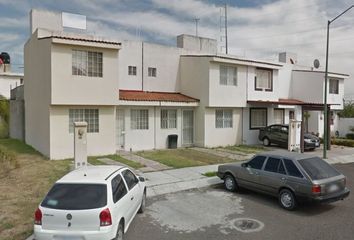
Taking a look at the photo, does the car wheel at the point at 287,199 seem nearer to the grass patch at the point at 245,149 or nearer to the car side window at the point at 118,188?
the car side window at the point at 118,188

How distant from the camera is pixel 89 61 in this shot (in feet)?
53.0

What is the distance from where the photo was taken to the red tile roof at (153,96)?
1848 centimetres

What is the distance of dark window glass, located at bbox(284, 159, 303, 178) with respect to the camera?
892 centimetres

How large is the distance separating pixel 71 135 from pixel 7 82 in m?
33.0

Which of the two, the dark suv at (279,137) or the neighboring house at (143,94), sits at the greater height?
the neighboring house at (143,94)

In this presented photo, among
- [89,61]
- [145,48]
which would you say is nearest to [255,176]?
[89,61]

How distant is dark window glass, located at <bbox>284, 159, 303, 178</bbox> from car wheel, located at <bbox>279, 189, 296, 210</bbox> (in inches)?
19.9

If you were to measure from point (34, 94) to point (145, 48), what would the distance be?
7.41m

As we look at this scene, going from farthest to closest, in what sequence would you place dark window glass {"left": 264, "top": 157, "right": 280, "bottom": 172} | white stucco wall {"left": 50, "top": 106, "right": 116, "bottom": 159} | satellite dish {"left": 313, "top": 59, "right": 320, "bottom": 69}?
satellite dish {"left": 313, "top": 59, "right": 320, "bottom": 69}
white stucco wall {"left": 50, "top": 106, "right": 116, "bottom": 159}
dark window glass {"left": 264, "top": 157, "right": 280, "bottom": 172}

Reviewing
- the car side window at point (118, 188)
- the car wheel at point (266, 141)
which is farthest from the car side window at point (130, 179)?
the car wheel at point (266, 141)

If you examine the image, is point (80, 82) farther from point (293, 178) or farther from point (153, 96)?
point (293, 178)

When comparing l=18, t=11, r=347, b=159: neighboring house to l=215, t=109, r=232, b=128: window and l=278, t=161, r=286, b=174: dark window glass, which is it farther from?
l=278, t=161, r=286, b=174: dark window glass

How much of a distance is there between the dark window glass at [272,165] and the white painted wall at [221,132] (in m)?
11.1

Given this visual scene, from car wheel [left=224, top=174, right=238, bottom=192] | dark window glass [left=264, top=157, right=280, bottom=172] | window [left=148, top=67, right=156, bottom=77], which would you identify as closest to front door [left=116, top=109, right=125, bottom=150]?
window [left=148, top=67, right=156, bottom=77]
